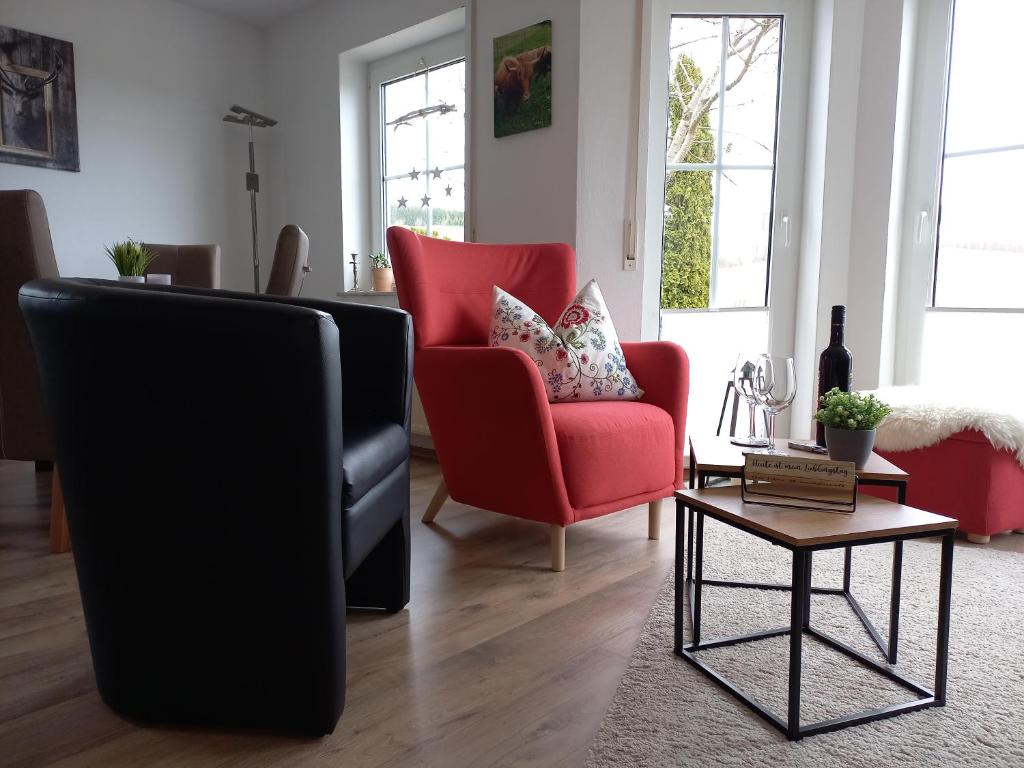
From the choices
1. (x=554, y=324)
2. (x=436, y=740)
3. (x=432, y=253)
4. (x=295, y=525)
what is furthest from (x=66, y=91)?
(x=436, y=740)

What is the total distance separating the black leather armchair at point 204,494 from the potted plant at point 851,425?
0.96 meters

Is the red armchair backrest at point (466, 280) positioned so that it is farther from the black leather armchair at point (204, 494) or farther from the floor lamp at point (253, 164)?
the floor lamp at point (253, 164)

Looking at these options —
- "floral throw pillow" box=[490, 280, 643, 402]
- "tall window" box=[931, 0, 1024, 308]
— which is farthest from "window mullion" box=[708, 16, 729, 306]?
"floral throw pillow" box=[490, 280, 643, 402]

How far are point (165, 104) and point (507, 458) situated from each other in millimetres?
3484

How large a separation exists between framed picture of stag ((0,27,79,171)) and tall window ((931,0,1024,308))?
422 centimetres

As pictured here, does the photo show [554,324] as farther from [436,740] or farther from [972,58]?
[972,58]

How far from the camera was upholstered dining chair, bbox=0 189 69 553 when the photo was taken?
2.04m

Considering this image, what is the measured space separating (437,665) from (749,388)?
2.99 feet

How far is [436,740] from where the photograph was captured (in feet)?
3.92

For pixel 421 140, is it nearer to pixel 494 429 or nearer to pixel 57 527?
pixel 494 429

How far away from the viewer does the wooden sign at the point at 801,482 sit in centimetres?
131

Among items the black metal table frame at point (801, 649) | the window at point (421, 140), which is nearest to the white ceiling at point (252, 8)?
the window at point (421, 140)

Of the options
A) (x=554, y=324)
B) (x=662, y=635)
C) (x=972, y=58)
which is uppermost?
(x=972, y=58)

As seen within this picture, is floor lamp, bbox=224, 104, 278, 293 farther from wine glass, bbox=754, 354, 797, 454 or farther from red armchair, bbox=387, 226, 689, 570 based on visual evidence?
wine glass, bbox=754, 354, 797, 454
